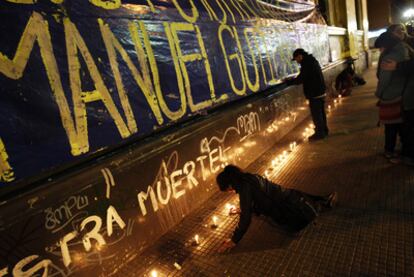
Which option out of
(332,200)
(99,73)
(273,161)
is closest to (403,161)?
(332,200)

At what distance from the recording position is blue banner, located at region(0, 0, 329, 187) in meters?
2.26

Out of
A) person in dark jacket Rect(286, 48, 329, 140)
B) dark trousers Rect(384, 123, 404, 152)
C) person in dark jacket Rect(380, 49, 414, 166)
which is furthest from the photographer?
person in dark jacket Rect(286, 48, 329, 140)

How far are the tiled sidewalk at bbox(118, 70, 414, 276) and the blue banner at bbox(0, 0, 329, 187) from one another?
1292mm

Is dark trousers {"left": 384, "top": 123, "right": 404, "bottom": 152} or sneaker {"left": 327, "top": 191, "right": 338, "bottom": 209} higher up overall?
dark trousers {"left": 384, "top": 123, "right": 404, "bottom": 152}

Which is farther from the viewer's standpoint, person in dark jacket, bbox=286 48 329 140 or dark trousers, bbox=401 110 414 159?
person in dark jacket, bbox=286 48 329 140

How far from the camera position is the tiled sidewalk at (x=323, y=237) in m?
2.69

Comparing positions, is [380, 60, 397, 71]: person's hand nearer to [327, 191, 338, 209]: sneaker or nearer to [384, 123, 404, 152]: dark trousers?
[384, 123, 404, 152]: dark trousers

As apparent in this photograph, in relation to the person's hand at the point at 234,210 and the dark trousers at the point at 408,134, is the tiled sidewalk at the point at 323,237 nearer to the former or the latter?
the person's hand at the point at 234,210

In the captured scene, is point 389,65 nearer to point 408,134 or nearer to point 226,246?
point 408,134

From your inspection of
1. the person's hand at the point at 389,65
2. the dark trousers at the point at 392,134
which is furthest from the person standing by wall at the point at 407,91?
the dark trousers at the point at 392,134

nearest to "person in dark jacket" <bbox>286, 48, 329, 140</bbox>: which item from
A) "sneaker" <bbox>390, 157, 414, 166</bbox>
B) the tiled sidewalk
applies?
the tiled sidewalk

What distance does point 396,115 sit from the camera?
4418 millimetres

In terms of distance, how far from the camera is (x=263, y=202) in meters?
3.20

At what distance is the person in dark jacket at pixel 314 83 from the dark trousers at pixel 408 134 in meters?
2.07
